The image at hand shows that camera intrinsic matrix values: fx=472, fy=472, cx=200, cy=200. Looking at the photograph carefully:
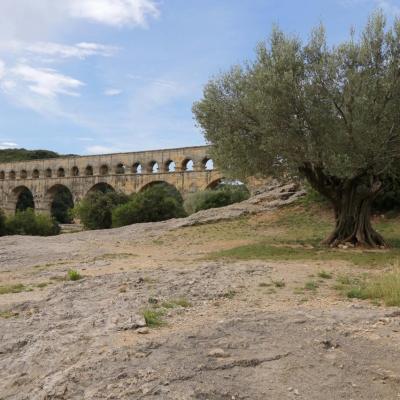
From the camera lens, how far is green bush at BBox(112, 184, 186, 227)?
1070 inches

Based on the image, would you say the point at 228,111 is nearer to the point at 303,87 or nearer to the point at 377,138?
the point at 303,87

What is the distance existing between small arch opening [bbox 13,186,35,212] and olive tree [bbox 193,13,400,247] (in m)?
43.9

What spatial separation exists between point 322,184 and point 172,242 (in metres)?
5.46

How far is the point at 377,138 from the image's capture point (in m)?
11.0

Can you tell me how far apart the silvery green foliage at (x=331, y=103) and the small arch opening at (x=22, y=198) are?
4487cm

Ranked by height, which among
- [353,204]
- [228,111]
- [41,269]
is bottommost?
[41,269]

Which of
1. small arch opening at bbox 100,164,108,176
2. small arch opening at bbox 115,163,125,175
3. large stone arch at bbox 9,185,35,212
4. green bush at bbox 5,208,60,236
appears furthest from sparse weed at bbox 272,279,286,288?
large stone arch at bbox 9,185,35,212

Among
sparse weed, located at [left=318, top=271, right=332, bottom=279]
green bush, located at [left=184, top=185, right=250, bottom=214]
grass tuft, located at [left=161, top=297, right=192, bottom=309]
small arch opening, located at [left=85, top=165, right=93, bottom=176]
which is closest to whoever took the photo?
grass tuft, located at [left=161, top=297, right=192, bottom=309]

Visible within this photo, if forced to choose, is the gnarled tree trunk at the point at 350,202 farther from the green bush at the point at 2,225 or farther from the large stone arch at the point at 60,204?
the large stone arch at the point at 60,204

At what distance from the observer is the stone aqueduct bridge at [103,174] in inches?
1358

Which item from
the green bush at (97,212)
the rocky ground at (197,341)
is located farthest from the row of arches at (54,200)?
the rocky ground at (197,341)

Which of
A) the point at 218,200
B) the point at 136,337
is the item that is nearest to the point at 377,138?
the point at 136,337

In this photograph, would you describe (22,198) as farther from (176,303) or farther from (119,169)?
(176,303)

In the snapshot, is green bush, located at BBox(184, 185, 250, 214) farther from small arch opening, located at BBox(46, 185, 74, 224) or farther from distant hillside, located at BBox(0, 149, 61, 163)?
distant hillside, located at BBox(0, 149, 61, 163)
